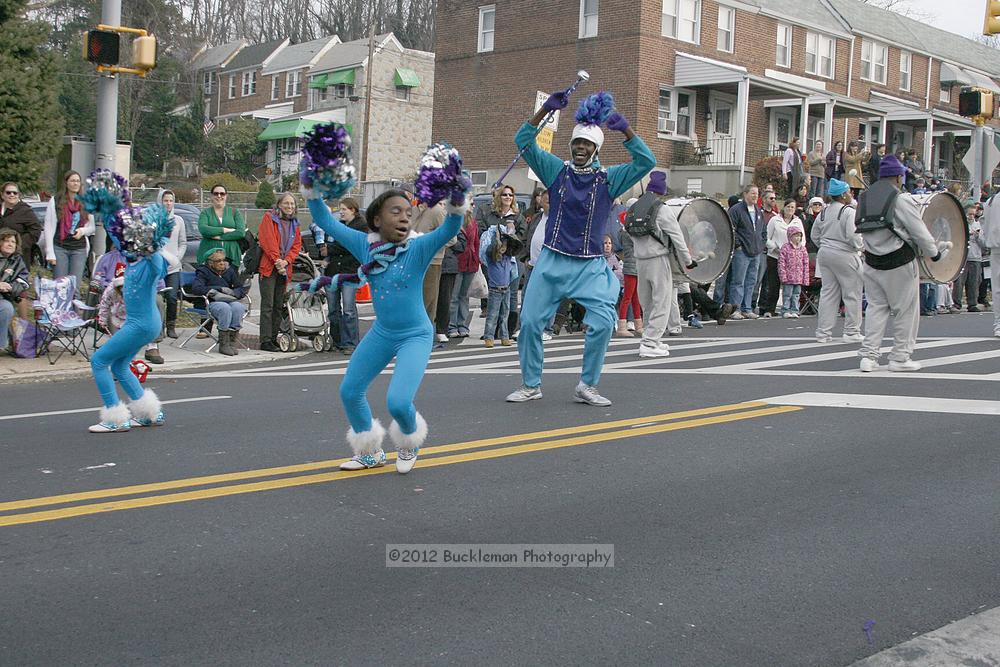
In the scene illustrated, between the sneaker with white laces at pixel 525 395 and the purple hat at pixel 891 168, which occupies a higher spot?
the purple hat at pixel 891 168

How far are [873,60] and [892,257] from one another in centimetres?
4040

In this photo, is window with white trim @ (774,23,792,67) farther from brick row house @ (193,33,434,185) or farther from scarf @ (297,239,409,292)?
scarf @ (297,239,409,292)

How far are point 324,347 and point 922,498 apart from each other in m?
9.75

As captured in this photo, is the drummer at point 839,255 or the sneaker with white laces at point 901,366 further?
the drummer at point 839,255

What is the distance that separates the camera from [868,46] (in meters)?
48.0

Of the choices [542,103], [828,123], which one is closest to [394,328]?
[542,103]

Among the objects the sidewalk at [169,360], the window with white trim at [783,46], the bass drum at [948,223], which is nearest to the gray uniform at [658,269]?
the bass drum at [948,223]

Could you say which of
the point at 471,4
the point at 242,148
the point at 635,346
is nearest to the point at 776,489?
the point at 635,346

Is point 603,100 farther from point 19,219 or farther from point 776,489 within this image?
point 19,219

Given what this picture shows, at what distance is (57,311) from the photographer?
1272 centimetres

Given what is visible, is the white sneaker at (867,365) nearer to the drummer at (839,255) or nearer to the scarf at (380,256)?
the drummer at (839,255)

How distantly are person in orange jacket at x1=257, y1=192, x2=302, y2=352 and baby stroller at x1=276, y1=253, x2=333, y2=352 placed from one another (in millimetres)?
122

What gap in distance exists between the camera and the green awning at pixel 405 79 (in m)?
58.9

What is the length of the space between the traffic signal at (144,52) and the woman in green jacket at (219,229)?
182cm
